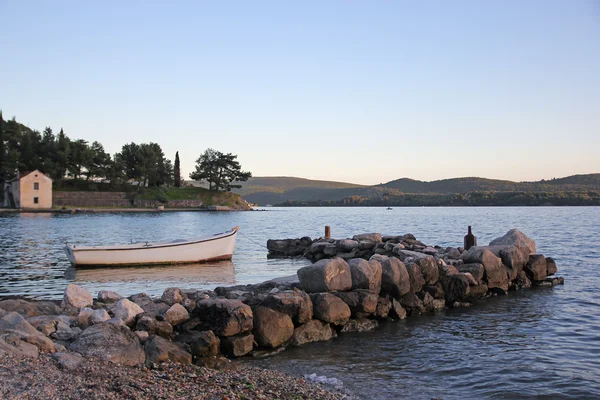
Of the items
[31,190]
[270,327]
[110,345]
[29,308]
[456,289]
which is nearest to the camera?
[110,345]

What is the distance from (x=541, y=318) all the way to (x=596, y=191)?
162115mm

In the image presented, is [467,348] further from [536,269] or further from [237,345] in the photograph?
[536,269]

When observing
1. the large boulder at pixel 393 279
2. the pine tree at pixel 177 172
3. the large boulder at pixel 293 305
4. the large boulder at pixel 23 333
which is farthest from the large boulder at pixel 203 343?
the pine tree at pixel 177 172

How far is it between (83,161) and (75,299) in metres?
102

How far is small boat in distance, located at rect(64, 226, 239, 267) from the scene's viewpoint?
954 inches

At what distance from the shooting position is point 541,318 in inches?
551

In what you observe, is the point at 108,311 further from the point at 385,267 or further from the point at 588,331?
the point at 588,331

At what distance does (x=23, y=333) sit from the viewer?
28.6ft

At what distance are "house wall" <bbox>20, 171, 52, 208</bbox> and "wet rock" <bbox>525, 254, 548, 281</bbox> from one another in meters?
88.9

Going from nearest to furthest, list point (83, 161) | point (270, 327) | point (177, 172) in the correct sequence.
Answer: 1. point (270, 327)
2. point (83, 161)
3. point (177, 172)

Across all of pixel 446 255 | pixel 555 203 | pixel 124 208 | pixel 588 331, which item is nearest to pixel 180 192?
pixel 124 208

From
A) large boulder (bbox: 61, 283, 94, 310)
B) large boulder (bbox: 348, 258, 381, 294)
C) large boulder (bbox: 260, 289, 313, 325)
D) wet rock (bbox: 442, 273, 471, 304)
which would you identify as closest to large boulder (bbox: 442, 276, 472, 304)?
wet rock (bbox: 442, 273, 471, 304)

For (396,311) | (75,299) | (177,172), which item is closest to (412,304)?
(396,311)

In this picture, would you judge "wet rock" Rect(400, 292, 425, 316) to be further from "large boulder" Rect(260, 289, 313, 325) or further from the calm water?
"large boulder" Rect(260, 289, 313, 325)
